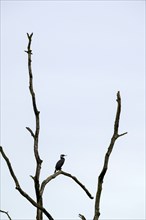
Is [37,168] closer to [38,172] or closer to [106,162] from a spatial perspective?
[38,172]

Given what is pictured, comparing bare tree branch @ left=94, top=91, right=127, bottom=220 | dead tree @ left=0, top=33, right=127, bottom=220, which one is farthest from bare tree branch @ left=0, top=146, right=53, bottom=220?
bare tree branch @ left=94, top=91, right=127, bottom=220

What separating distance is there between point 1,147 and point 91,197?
1.63 metres

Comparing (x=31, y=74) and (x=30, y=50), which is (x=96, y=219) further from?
(x=30, y=50)

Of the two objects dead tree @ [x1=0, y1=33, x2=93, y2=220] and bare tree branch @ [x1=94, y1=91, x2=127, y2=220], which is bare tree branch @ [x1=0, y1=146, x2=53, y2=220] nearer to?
dead tree @ [x1=0, y1=33, x2=93, y2=220]

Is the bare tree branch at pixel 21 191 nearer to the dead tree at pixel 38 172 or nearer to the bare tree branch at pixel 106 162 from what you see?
the dead tree at pixel 38 172

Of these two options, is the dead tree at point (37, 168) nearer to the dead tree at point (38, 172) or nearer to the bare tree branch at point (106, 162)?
the dead tree at point (38, 172)

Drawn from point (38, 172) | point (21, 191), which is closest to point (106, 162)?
point (21, 191)

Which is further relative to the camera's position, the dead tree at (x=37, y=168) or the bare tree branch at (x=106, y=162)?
the dead tree at (x=37, y=168)

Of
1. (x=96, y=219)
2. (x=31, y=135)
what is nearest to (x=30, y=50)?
(x=31, y=135)

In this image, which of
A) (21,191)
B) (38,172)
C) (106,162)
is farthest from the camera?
(38,172)

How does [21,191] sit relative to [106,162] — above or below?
below

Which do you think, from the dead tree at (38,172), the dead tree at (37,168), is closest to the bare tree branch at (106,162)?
the dead tree at (38,172)

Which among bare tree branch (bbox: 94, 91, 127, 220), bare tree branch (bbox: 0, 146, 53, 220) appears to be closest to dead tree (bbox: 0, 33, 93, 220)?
bare tree branch (bbox: 0, 146, 53, 220)

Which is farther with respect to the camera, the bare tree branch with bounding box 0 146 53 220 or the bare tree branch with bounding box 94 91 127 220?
the bare tree branch with bounding box 0 146 53 220
